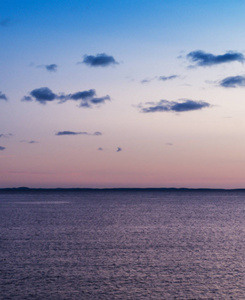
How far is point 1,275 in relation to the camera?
29.0 metres

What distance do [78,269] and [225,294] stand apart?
1119 centimetres

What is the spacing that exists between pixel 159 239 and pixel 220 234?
11.7m

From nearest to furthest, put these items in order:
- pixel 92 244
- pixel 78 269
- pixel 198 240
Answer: pixel 78 269, pixel 92 244, pixel 198 240

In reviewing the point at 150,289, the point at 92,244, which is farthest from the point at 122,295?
the point at 92,244

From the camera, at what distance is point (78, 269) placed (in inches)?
1219

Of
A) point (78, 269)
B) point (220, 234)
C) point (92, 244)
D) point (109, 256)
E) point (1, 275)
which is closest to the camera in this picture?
point (1, 275)

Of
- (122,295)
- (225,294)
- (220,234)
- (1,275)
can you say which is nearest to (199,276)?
(225,294)

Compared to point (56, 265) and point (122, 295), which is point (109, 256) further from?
point (122, 295)

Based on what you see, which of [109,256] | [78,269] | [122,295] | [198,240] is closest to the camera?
[122,295]

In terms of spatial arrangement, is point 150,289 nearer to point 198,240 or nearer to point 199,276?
point 199,276

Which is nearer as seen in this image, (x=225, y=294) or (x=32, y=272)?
(x=225, y=294)

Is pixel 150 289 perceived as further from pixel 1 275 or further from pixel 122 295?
pixel 1 275

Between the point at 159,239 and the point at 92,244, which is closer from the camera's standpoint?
the point at 92,244

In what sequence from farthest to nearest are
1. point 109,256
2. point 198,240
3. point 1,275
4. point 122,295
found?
point 198,240 → point 109,256 → point 1,275 → point 122,295
